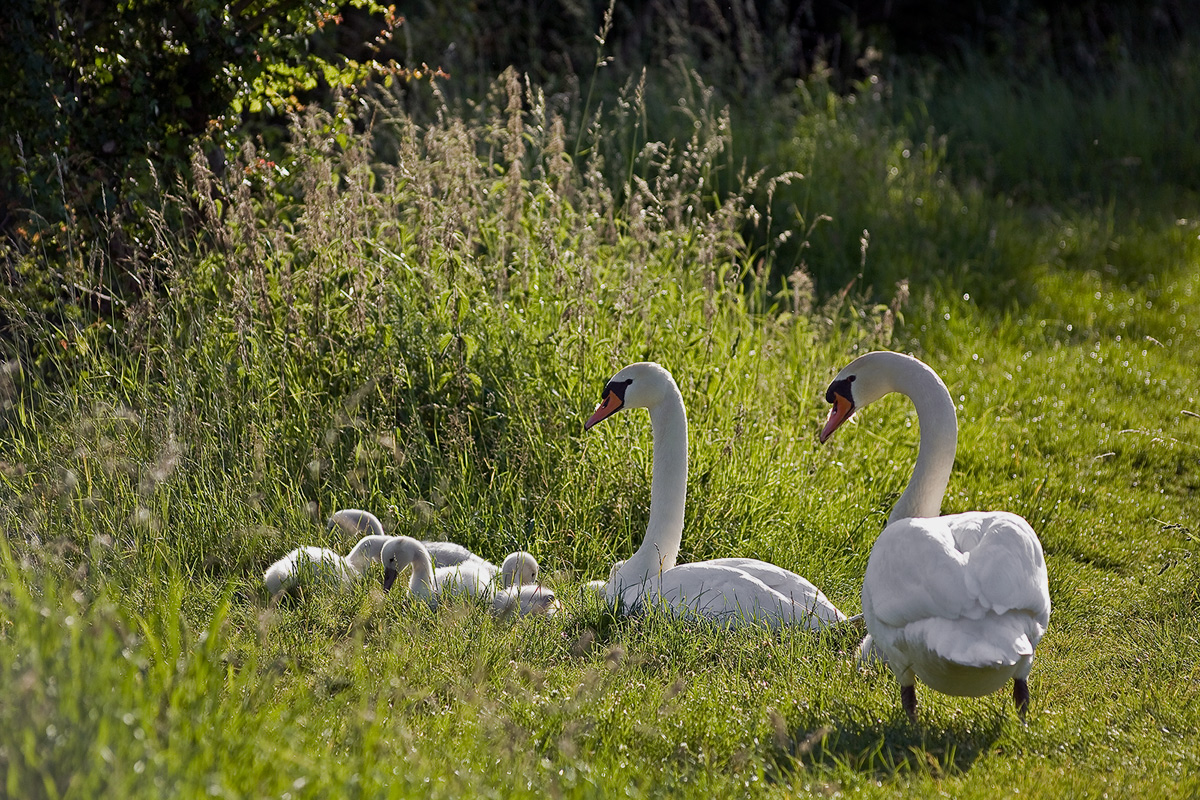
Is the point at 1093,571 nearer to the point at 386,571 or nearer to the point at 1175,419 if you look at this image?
the point at 1175,419

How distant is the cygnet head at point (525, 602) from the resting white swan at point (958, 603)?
1171 mm

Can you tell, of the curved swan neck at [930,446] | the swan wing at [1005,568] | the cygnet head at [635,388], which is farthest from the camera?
Result: the cygnet head at [635,388]

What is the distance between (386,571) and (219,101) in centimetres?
292

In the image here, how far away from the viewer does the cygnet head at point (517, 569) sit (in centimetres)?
467

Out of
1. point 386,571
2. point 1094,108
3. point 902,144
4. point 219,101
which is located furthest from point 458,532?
point 1094,108

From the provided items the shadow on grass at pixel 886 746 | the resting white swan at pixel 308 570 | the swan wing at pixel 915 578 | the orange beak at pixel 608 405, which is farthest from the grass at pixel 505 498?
the orange beak at pixel 608 405

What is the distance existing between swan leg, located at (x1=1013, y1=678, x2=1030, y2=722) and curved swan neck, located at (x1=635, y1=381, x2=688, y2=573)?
1.47m

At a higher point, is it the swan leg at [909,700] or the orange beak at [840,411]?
the orange beak at [840,411]

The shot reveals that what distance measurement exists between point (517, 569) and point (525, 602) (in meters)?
0.20

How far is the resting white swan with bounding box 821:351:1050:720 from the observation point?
136 inches

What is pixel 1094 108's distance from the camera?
472 inches

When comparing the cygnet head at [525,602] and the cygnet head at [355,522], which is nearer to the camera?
the cygnet head at [525,602]

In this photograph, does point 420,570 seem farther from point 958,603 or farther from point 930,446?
point 958,603

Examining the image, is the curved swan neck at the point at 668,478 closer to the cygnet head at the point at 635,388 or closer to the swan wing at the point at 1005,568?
the cygnet head at the point at 635,388
